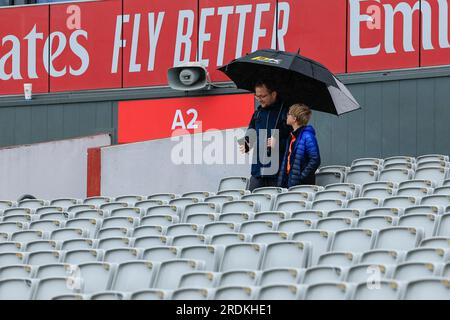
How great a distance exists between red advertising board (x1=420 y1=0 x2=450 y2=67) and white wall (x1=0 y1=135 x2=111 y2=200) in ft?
16.4

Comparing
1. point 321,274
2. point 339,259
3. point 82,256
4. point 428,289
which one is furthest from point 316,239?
point 428,289

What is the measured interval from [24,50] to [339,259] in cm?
1095

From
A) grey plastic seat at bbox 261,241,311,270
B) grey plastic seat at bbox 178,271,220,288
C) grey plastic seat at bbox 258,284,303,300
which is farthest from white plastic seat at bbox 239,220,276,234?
grey plastic seat at bbox 258,284,303,300

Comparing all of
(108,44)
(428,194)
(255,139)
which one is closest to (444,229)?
(428,194)

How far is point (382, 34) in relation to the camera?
17.5 m

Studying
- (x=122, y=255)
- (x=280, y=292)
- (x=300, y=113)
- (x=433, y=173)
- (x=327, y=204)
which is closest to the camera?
(x=280, y=292)

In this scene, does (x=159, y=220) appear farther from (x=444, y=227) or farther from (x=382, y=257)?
(x=382, y=257)

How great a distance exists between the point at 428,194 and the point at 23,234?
424 centimetres

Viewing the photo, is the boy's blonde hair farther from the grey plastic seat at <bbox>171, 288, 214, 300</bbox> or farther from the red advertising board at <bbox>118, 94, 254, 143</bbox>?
the grey plastic seat at <bbox>171, 288, 214, 300</bbox>

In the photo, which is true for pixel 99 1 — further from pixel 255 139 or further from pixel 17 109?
pixel 255 139

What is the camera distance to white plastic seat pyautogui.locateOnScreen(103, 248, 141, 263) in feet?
38.1

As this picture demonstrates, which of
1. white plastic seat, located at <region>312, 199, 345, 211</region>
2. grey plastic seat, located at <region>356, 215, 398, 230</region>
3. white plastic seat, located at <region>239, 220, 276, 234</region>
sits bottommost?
white plastic seat, located at <region>239, 220, 276, 234</region>
